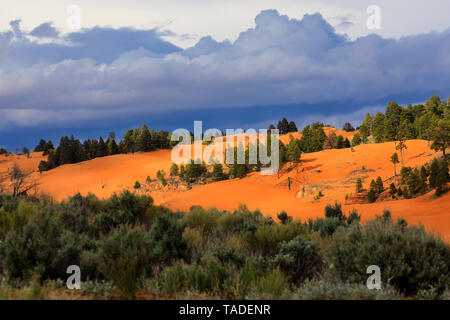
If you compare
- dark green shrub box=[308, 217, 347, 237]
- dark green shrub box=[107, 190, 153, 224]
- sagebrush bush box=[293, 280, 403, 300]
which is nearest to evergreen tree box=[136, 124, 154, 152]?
dark green shrub box=[107, 190, 153, 224]

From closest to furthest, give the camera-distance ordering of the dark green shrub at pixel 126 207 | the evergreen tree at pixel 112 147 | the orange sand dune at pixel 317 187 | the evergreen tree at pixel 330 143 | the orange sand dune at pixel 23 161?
the dark green shrub at pixel 126 207 → the orange sand dune at pixel 317 187 → the evergreen tree at pixel 330 143 → the orange sand dune at pixel 23 161 → the evergreen tree at pixel 112 147

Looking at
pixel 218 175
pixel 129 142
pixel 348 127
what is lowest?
pixel 218 175

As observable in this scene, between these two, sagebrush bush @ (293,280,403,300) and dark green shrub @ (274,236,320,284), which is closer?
sagebrush bush @ (293,280,403,300)

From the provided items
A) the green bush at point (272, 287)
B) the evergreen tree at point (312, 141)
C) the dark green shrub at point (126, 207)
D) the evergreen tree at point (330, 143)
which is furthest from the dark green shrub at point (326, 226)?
the evergreen tree at point (330, 143)

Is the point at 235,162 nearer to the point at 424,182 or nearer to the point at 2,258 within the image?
the point at 424,182

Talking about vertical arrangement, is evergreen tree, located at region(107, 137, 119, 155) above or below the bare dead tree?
above

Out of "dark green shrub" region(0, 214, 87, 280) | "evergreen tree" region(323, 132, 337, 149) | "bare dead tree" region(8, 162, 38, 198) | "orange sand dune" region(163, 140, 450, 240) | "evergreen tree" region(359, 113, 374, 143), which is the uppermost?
"evergreen tree" region(359, 113, 374, 143)

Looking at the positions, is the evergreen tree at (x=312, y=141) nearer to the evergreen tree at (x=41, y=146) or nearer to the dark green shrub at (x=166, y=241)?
the dark green shrub at (x=166, y=241)

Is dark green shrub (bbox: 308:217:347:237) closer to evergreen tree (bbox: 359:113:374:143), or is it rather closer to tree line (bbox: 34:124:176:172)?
evergreen tree (bbox: 359:113:374:143)

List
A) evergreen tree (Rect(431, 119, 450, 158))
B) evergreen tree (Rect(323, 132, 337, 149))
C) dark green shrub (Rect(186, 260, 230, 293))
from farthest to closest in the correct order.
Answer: evergreen tree (Rect(323, 132, 337, 149)), evergreen tree (Rect(431, 119, 450, 158)), dark green shrub (Rect(186, 260, 230, 293))

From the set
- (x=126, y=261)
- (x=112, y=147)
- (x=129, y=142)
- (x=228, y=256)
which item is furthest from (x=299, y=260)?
(x=112, y=147)

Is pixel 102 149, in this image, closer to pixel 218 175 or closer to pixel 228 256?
pixel 218 175
